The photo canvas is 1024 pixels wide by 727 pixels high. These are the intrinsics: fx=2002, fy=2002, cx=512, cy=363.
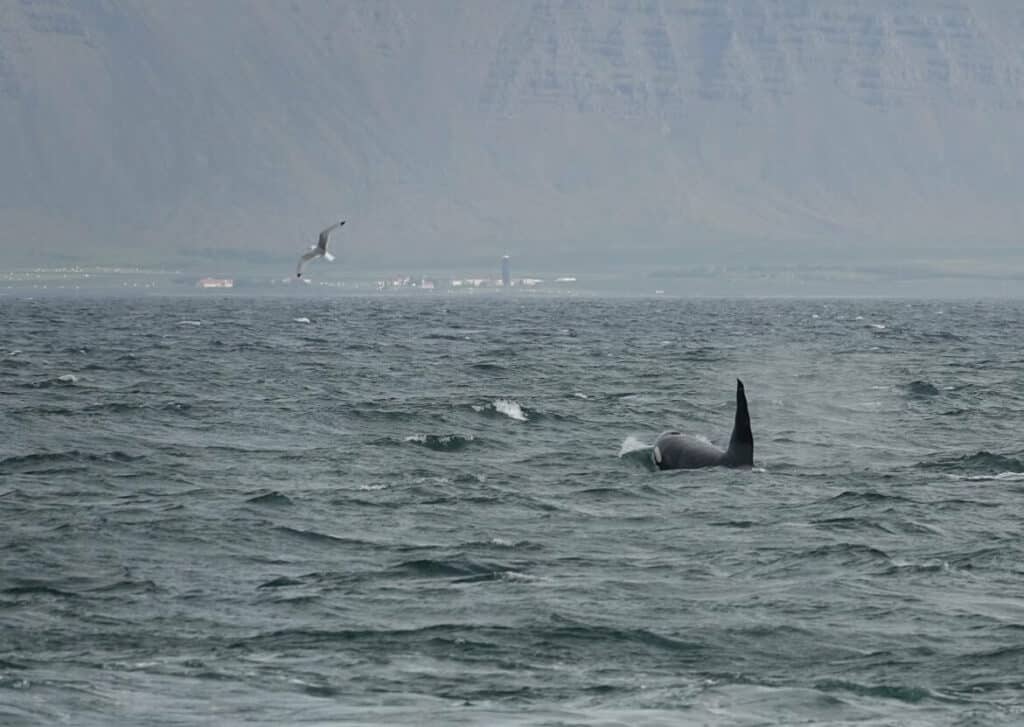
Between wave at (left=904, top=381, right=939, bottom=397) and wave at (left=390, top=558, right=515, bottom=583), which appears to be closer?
wave at (left=390, top=558, right=515, bottom=583)

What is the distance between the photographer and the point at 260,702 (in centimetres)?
1864

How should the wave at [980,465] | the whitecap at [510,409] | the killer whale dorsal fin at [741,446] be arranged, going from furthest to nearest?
the whitecap at [510,409], the wave at [980,465], the killer whale dorsal fin at [741,446]

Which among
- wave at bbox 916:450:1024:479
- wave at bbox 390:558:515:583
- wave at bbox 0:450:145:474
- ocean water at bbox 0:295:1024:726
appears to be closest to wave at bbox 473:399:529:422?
ocean water at bbox 0:295:1024:726

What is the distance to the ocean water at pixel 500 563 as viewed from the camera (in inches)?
759

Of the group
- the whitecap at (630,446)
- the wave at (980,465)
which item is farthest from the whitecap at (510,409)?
the wave at (980,465)

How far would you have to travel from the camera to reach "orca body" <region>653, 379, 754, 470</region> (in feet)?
118

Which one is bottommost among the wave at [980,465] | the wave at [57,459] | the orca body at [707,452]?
the wave at [57,459]

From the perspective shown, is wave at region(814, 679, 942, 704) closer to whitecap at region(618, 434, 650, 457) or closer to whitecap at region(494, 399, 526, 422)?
whitecap at region(618, 434, 650, 457)

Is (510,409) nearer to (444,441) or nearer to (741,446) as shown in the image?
(444,441)

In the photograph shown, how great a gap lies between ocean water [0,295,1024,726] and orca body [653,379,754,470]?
0.61m

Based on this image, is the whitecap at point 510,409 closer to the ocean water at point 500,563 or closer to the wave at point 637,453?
the ocean water at point 500,563

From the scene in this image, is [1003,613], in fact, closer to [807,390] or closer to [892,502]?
[892,502]

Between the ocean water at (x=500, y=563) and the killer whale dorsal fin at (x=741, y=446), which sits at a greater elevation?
the killer whale dorsal fin at (x=741, y=446)

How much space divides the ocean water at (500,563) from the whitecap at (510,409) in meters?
0.28
